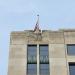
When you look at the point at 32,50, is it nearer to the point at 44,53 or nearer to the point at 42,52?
the point at 42,52

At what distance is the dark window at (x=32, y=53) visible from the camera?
2487 inches

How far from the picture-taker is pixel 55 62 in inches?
2467

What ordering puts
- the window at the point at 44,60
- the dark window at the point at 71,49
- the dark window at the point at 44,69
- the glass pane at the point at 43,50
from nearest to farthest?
the dark window at the point at 44,69 < the window at the point at 44,60 < the dark window at the point at 71,49 < the glass pane at the point at 43,50

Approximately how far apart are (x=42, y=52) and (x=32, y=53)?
1.75m

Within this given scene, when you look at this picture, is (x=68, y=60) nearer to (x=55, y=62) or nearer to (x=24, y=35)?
(x=55, y=62)

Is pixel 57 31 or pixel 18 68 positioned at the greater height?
pixel 57 31

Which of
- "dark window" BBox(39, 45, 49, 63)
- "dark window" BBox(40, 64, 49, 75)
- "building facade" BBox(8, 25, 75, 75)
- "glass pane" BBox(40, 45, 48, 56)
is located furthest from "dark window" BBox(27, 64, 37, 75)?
"glass pane" BBox(40, 45, 48, 56)

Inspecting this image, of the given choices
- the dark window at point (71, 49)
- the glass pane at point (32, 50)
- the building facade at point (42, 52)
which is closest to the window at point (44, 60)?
the building facade at point (42, 52)

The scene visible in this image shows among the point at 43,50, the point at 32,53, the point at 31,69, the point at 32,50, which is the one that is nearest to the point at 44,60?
the point at 43,50

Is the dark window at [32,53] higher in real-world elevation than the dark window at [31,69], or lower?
higher

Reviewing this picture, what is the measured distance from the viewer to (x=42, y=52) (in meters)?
64.0

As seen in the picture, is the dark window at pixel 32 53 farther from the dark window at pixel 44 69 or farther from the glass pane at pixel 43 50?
the dark window at pixel 44 69

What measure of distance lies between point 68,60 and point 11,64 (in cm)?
972

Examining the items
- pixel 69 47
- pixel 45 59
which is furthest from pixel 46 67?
pixel 69 47
